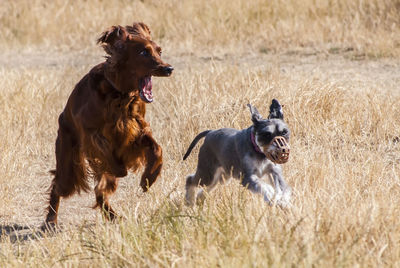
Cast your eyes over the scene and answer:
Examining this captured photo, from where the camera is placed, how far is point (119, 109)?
4.77m

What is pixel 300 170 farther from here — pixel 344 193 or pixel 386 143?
pixel 386 143

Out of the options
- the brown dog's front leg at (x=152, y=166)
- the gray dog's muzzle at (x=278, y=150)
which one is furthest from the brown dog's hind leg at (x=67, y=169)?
the gray dog's muzzle at (x=278, y=150)

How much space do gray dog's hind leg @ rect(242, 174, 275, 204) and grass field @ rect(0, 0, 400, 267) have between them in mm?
93

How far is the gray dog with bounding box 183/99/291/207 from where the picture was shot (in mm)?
4336

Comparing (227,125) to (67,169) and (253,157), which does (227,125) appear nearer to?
(67,169)

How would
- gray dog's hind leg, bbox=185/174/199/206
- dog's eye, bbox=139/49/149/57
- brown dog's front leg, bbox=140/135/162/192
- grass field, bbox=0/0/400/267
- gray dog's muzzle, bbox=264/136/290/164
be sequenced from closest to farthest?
1. grass field, bbox=0/0/400/267
2. gray dog's muzzle, bbox=264/136/290/164
3. dog's eye, bbox=139/49/149/57
4. brown dog's front leg, bbox=140/135/162/192
5. gray dog's hind leg, bbox=185/174/199/206

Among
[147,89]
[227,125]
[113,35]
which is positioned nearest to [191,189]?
[147,89]

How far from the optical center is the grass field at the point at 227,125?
3.70 metres

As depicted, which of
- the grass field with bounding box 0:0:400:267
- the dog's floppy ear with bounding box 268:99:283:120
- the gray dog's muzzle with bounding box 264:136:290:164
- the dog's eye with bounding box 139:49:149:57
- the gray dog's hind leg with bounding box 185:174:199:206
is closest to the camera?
the grass field with bounding box 0:0:400:267

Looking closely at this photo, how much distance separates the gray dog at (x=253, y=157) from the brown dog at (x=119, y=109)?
→ 16.8 inches

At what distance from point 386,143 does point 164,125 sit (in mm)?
2303

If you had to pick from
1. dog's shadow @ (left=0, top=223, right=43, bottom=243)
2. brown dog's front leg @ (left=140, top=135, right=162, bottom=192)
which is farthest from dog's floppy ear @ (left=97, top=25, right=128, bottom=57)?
dog's shadow @ (left=0, top=223, right=43, bottom=243)

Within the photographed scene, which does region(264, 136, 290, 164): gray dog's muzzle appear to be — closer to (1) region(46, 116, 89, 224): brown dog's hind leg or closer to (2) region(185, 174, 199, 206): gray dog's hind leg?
(2) region(185, 174, 199, 206): gray dog's hind leg

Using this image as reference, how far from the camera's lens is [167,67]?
4.47 m
